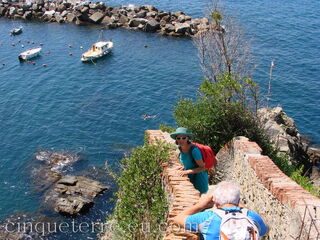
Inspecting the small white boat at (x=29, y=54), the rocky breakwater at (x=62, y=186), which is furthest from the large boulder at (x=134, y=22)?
the rocky breakwater at (x=62, y=186)

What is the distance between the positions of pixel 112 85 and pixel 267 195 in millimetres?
38088

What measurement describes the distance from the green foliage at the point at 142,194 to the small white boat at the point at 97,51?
4282 centimetres

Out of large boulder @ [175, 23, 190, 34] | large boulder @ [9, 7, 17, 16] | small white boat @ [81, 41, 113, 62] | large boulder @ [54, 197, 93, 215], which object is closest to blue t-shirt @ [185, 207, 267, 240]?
large boulder @ [54, 197, 93, 215]

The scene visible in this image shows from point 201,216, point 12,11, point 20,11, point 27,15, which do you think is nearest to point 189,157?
point 201,216

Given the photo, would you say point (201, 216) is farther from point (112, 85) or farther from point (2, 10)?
point (2, 10)

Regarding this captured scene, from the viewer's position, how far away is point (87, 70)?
51594 mm

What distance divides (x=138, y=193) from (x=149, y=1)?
219ft

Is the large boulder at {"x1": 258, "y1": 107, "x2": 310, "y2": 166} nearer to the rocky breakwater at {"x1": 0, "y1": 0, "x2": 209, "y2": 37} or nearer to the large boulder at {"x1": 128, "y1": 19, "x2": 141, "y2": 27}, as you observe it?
the rocky breakwater at {"x1": 0, "y1": 0, "x2": 209, "y2": 37}

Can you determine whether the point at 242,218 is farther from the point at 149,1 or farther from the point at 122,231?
the point at 149,1

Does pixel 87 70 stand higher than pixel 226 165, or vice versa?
pixel 226 165

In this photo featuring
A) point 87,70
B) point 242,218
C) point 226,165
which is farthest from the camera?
point 87,70

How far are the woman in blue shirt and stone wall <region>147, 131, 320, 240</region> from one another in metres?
0.35

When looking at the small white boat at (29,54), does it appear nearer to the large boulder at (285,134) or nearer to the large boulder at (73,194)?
the large boulder at (73,194)

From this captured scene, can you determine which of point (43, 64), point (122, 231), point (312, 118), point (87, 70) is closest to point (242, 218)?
point (122, 231)
